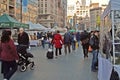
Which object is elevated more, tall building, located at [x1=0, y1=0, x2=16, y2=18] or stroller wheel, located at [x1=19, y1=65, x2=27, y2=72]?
tall building, located at [x1=0, y1=0, x2=16, y2=18]

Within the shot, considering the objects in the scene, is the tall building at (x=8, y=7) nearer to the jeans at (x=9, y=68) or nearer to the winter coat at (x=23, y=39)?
the winter coat at (x=23, y=39)

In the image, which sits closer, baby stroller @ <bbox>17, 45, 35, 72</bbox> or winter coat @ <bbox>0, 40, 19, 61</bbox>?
winter coat @ <bbox>0, 40, 19, 61</bbox>

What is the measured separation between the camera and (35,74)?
1245cm

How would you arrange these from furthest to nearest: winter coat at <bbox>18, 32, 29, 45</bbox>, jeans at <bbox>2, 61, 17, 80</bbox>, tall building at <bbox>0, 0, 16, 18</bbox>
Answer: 1. tall building at <bbox>0, 0, 16, 18</bbox>
2. winter coat at <bbox>18, 32, 29, 45</bbox>
3. jeans at <bbox>2, 61, 17, 80</bbox>

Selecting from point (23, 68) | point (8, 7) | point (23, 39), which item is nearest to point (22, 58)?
point (23, 68)

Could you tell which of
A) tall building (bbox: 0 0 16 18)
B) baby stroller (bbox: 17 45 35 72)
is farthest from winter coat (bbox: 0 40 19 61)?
tall building (bbox: 0 0 16 18)

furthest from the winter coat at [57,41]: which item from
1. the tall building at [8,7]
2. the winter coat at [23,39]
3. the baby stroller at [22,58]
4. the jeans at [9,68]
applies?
the tall building at [8,7]

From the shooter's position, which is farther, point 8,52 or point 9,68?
point 9,68

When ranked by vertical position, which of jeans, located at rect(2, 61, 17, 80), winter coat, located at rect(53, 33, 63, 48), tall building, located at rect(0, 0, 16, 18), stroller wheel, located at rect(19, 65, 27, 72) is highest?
tall building, located at rect(0, 0, 16, 18)

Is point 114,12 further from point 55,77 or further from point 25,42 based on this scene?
point 25,42

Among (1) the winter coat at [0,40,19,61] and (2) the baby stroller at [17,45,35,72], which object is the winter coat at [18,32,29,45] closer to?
(2) the baby stroller at [17,45,35,72]

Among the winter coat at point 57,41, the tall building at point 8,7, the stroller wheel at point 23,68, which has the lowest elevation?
the stroller wheel at point 23,68

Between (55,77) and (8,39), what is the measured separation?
2.76m

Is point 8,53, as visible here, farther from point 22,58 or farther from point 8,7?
point 8,7
